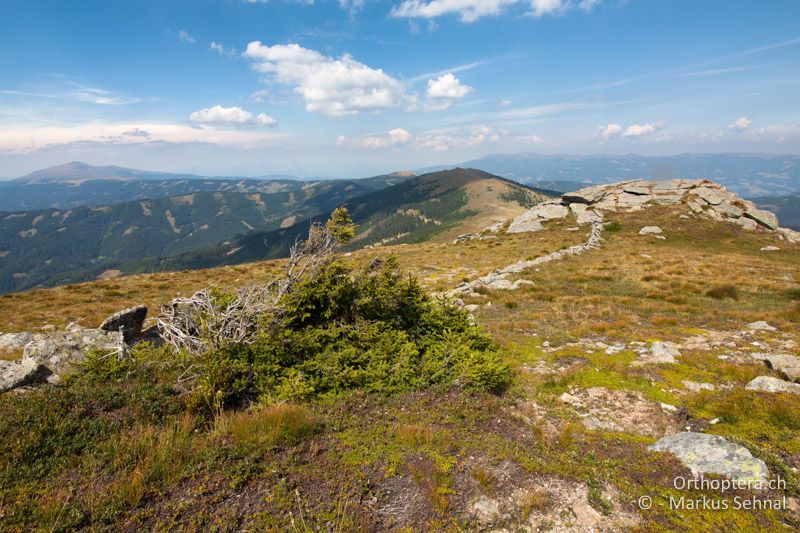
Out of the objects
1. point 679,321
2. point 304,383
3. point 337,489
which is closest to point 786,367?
point 679,321

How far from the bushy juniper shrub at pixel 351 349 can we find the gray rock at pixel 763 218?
57.1m

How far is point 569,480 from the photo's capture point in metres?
5.59


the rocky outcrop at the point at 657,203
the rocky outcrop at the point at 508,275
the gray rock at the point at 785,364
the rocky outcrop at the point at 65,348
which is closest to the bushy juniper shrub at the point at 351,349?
the rocky outcrop at the point at 65,348

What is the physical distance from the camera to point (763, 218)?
151ft

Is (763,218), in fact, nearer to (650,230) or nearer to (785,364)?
(650,230)

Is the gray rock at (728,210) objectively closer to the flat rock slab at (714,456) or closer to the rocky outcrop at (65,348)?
the flat rock slab at (714,456)

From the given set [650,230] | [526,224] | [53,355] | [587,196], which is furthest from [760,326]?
[587,196]

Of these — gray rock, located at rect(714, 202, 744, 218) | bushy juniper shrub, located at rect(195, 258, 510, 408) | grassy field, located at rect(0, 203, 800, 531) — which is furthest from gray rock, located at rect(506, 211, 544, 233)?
bushy juniper shrub, located at rect(195, 258, 510, 408)

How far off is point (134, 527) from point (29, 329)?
23476mm

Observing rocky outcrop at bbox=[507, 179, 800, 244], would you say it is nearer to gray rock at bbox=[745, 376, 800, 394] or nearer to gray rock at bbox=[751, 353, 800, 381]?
gray rock at bbox=[751, 353, 800, 381]

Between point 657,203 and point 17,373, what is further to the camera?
point 657,203

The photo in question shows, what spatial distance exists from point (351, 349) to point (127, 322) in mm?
9230

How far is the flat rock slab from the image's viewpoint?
5398 mm

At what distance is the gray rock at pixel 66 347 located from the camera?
30.3ft
